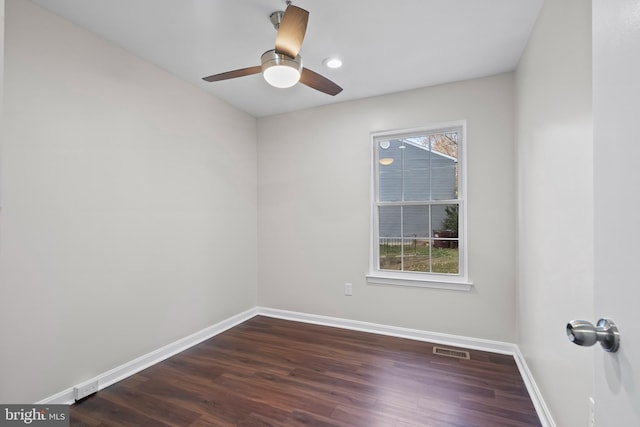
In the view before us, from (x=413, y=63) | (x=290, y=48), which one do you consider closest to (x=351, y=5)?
(x=290, y=48)

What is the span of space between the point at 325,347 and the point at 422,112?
2617 millimetres

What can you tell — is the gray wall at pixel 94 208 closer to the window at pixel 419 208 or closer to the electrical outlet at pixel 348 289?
the electrical outlet at pixel 348 289

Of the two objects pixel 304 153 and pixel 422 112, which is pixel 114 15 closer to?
pixel 304 153

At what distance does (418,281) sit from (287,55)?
247 cm

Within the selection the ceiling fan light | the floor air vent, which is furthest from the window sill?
the ceiling fan light

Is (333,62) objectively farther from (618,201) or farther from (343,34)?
(618,201)

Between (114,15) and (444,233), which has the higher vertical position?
(114,15)

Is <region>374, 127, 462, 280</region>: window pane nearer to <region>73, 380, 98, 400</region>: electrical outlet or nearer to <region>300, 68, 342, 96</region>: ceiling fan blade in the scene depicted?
<region>300, 68, 342, 96</region>: ceiling fan blade

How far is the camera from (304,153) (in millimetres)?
3742

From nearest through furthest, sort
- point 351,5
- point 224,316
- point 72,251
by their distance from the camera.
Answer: point 351,5 < point 72,251 < point 224,316

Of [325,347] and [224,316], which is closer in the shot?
[325,347]

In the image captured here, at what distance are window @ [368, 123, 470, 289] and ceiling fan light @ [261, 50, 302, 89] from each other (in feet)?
5.53

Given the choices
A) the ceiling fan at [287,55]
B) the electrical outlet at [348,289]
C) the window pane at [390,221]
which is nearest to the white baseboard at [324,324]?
the electrical outlet at [348,289]

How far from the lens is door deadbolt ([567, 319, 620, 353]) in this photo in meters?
0.61
